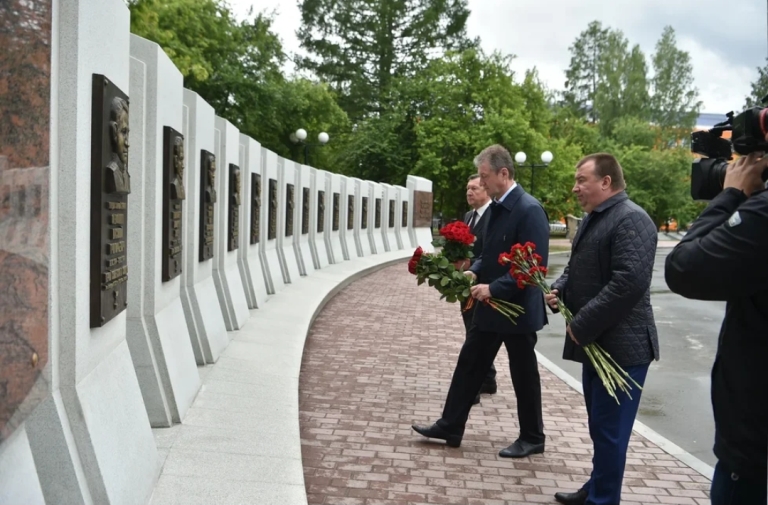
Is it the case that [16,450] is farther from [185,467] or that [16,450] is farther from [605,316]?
[605,316]

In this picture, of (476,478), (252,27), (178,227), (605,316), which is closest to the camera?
(605,316)

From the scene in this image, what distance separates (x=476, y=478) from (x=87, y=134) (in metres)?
3.35

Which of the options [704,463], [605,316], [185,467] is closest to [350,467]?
[185,467]

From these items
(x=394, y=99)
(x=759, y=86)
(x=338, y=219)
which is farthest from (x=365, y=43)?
(x=338, y=219)

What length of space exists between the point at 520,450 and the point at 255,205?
24.4 ft

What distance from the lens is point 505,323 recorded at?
5.92 metres

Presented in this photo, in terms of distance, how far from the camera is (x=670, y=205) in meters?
61.2

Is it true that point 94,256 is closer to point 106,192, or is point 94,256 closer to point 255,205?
point 106,192

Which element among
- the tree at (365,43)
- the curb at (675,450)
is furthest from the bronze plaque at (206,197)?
the tree at (365,43)

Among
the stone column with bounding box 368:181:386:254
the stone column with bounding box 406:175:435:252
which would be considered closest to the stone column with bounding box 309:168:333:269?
the stone column with bounding box 368:181:386:254

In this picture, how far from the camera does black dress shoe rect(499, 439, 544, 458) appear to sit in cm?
598

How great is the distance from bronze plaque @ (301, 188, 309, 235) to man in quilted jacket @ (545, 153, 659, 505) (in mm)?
13394

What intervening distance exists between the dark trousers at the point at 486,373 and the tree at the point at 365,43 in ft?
148

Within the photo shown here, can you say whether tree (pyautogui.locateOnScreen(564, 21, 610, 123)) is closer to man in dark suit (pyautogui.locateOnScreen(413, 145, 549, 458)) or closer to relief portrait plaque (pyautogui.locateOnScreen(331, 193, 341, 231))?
relief portrait plaque (pyautogui.locateOnScreen(331, 193, 341, 231))
